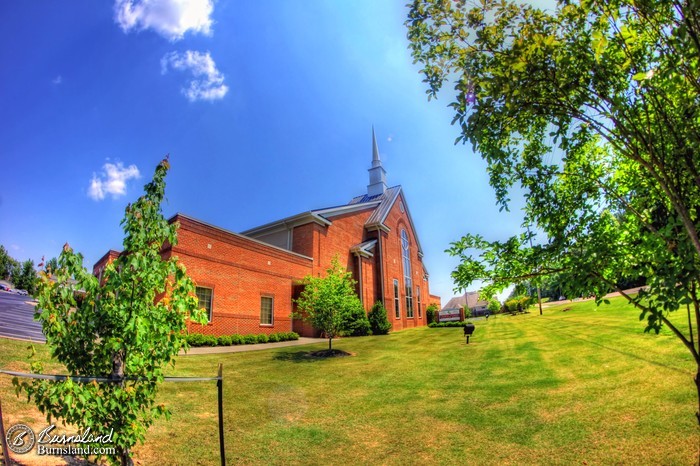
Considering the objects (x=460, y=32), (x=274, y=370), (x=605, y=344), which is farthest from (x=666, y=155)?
(x=605, y=344)

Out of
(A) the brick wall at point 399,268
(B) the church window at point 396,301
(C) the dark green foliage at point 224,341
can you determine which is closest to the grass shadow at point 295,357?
(C) the dark green foliage at point 224,341

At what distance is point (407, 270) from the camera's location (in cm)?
3731

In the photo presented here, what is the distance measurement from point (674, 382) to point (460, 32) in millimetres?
7907

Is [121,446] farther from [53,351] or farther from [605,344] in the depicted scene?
[605,344]

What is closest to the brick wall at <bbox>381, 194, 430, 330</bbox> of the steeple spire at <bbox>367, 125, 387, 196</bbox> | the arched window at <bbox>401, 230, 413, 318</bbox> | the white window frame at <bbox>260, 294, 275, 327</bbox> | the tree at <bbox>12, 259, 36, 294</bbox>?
the arched window at <bbox>401, 230, 413, 318</bbox>

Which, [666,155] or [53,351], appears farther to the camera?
[53,351]

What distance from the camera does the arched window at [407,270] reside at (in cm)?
3612

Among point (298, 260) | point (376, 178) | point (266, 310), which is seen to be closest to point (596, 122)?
point (266, 310)

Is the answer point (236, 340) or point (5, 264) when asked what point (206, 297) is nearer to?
point (236, 340)

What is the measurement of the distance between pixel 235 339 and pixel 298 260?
24.0 ft

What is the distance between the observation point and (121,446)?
3.62m

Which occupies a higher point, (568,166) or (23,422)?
(568,166)

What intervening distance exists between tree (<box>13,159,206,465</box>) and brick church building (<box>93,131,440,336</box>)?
631 cm

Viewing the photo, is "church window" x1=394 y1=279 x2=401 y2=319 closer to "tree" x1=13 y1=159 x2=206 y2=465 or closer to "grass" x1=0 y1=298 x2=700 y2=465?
"grass" x1=0 y1=298 x2=700 y2=465
